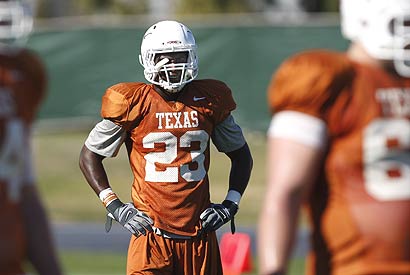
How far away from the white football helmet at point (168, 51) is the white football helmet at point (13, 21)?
6.39 ft

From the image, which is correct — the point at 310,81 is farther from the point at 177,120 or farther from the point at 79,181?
the point at 79,181

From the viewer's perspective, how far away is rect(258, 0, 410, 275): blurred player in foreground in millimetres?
3316

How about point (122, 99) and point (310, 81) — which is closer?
point (310, 81)

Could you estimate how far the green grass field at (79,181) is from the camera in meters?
14.5

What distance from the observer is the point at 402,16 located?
3.33 metres

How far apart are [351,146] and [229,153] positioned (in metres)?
2.40

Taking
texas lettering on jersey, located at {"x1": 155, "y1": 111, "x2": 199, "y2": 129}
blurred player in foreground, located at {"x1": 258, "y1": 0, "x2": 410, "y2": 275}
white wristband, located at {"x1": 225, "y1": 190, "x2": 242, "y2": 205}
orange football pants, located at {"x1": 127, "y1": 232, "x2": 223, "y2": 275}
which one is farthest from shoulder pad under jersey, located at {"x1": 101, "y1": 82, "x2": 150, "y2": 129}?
blurred player in foreground, located at {"x1": 258, "y1": 0, "x2": 410, "y2": 275}

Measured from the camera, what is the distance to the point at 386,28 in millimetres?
3342

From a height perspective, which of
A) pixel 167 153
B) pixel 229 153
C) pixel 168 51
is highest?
pixel 168 51

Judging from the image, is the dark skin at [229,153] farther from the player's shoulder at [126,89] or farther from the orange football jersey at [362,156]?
the orange football jersey at [362,156]

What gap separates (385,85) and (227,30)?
1351 cm

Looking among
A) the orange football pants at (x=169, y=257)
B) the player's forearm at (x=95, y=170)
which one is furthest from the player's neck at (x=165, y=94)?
the orange football pants at (x=169, y=257)

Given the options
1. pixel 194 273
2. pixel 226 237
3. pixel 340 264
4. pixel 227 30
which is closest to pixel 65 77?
pixel 227 30

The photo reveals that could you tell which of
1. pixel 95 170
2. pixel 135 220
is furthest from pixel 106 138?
pixel 135 220
